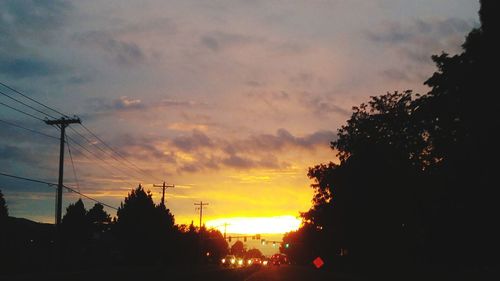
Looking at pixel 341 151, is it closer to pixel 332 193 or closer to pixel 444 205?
pixel 332 193

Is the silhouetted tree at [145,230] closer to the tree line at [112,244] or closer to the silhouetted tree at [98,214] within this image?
the tree line at [112,244]

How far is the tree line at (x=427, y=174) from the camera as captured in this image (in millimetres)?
31156

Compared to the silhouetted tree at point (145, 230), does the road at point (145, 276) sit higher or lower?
lower

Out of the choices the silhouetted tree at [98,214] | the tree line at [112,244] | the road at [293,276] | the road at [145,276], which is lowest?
the road at [293,276]

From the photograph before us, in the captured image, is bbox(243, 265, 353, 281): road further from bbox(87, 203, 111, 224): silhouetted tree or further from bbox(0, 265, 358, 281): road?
bbox(87, 203, 111, 224): silhouetted tree

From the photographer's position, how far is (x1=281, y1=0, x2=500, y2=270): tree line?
31.2 m

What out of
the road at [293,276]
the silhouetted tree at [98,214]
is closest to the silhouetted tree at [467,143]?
the road at [293,276]

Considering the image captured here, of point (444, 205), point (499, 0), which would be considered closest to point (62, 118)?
point (444, 205)

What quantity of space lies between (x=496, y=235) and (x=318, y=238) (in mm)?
64740

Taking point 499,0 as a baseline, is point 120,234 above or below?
below

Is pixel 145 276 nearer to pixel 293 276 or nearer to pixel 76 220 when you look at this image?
pixel 293 276

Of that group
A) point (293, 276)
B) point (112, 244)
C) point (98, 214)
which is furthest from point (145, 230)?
point (98, 214)

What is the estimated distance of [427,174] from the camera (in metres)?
47.8

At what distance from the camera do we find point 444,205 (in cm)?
3709
